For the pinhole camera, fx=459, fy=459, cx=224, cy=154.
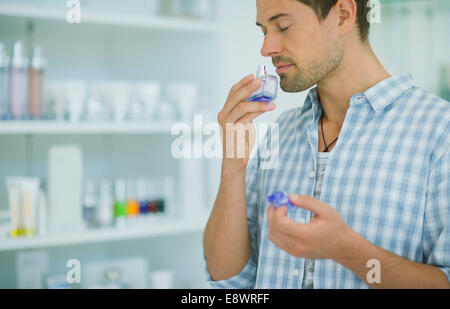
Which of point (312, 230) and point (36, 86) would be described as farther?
point (36, 86)

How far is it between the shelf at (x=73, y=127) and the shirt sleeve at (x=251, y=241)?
1.72ft

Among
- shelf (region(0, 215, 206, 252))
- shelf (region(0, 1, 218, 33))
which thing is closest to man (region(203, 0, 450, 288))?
shelf (region(0, 215, 206, 252))

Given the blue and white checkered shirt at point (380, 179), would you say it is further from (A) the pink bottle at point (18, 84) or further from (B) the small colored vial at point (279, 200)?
(A) the pink bottle at point (18, 84)

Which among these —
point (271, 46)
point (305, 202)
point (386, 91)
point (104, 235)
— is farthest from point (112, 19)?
point (305, 202)

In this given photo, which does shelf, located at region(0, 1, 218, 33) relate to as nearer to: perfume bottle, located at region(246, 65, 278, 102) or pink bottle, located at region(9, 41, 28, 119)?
pink bottle, located at region(9, 41, 28, 119)

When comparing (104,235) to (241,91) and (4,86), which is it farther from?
(241,91)

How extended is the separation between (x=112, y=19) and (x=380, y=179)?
0.88 m

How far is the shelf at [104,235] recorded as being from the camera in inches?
45.1

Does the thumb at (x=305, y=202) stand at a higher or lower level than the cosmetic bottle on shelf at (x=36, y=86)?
lower

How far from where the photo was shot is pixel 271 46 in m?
0.69

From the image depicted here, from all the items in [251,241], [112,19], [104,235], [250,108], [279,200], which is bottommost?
[104,235]

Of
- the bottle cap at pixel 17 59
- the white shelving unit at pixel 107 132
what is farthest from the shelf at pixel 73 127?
the bottle cap at pixel 17 59

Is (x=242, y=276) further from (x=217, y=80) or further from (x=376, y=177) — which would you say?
(x=217, y=80)

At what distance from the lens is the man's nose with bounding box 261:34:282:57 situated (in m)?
0.69
